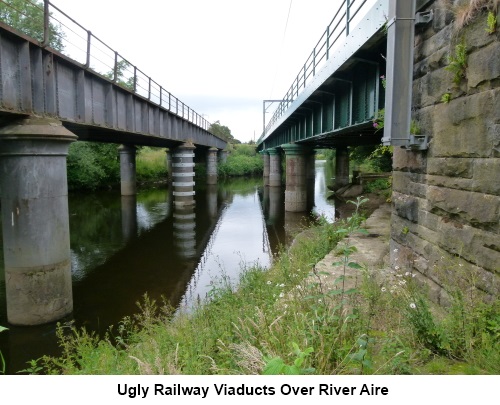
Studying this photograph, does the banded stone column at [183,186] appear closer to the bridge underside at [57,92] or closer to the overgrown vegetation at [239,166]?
the bridge underside at [57,92]

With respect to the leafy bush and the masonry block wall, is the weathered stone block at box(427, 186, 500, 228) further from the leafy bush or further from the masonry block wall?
the leafy bush

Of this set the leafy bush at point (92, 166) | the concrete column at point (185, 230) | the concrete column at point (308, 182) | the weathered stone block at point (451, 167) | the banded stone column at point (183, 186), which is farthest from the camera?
the leafy bush at point (92, 166)

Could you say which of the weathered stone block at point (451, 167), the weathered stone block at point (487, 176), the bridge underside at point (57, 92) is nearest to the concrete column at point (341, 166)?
the bridge underside at point (57, 92)

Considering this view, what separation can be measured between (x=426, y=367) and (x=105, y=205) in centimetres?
2497

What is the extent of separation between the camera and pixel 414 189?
517cm

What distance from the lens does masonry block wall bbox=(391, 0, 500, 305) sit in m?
3.56

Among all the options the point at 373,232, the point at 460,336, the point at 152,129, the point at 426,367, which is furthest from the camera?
the point at 152,129

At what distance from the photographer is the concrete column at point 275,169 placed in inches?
1516

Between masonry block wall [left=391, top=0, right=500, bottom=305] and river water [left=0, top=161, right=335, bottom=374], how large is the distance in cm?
391

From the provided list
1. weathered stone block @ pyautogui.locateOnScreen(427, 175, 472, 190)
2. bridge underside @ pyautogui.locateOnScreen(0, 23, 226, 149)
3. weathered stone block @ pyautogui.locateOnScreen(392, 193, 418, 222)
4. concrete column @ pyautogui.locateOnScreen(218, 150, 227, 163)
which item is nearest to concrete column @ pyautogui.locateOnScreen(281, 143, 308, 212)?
bridge underside @ pyautogui.locateOnScreen(0, 23, 226, 149)

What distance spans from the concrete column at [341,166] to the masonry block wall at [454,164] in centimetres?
2880

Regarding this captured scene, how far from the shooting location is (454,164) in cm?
416

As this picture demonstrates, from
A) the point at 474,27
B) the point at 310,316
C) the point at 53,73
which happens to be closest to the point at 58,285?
the point at 53,73

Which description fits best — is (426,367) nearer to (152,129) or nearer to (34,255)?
(34,255)
